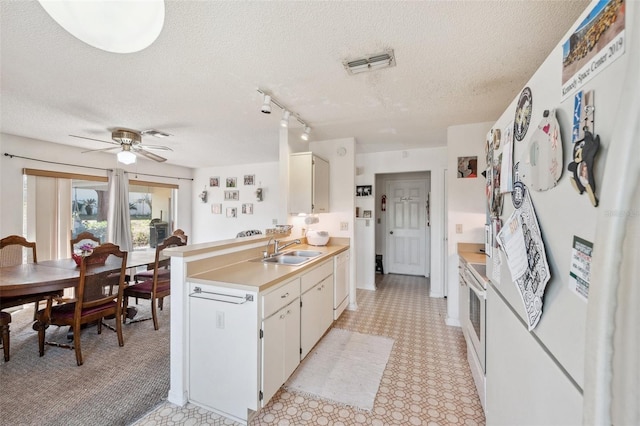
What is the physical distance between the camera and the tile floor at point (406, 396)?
1.69m

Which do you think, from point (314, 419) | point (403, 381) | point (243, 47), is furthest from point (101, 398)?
point (243, 47)

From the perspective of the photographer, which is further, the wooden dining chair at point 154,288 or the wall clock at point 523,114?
the wooden dining chair at point 154,288

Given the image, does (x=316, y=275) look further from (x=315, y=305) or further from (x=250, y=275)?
(x=250, y=275)

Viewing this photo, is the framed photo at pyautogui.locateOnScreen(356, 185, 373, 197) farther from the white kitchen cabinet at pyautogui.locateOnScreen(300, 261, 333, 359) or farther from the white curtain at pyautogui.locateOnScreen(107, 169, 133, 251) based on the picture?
the white curtain at pyautogui.locateOnScreen(107, 169, 133, 251)

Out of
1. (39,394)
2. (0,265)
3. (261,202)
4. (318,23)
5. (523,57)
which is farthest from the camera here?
(261,202)

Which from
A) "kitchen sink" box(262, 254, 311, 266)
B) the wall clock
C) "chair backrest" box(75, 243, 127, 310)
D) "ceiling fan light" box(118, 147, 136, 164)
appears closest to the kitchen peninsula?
"kitchen sink" box(262, 254, 311, 266)

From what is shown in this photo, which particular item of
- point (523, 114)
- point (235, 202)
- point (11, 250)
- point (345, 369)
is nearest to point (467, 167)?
point (523, 114)

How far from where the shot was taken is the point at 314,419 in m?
1.70

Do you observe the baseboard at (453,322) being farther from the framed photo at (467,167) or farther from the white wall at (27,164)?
the white wall at (27,164)

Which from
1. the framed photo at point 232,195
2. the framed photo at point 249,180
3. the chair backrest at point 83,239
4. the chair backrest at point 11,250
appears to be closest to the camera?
the chair backrest at point 11,250

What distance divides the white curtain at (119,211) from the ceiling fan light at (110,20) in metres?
4.92

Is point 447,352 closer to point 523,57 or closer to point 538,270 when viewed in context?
point 538,270

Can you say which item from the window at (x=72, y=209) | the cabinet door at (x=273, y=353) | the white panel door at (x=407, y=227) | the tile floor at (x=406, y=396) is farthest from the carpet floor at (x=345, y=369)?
the window at (x=72, y=209)

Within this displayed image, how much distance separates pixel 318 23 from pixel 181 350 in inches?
87.6
